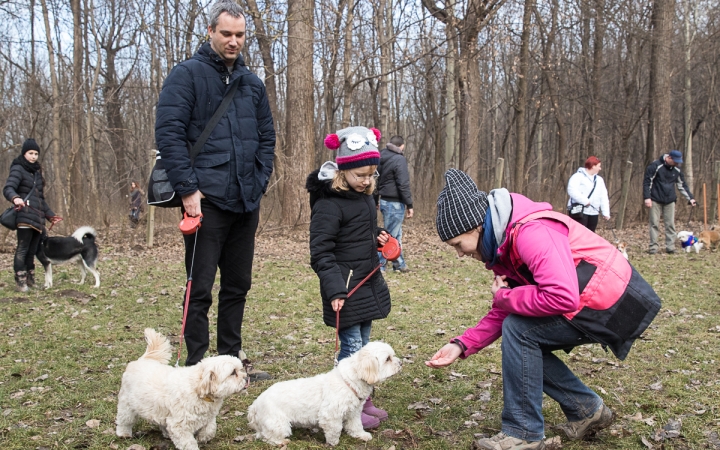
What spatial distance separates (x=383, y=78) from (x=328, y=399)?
57.2 ft

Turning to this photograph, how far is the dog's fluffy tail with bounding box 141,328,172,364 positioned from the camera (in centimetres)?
363

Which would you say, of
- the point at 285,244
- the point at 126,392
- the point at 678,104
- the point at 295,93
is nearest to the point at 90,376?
the point at 126,392

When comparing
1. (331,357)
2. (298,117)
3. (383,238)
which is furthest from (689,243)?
(383,238)

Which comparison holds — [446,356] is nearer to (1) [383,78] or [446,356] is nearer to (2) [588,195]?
(2) [588,195]

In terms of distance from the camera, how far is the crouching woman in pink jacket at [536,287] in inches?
115

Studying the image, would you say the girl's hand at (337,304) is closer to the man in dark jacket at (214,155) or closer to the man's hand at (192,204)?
the man in dark jacket at (214,155)

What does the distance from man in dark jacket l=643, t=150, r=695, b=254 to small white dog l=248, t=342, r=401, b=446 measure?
11.0m

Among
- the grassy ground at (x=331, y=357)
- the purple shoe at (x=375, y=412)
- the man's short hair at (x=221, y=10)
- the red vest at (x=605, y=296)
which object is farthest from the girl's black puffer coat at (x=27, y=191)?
the red vest at (x=605, y=296)

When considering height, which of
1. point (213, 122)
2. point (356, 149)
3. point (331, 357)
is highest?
point (213, 122)

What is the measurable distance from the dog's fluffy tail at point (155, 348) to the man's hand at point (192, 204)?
2.69 ft

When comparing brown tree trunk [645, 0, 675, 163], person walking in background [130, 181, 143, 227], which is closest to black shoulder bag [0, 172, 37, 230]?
person walking in background [130, 181, 143, 227]

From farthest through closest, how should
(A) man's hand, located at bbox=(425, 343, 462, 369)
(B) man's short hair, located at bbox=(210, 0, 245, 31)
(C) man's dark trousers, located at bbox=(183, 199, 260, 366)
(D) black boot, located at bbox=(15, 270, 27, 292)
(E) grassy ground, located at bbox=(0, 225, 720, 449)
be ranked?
1. (D) black boot, located at bbox=(15, 270, 27, 292)
2. (C) man's dark trousers, located at bbox=(183, 199, 260, 366)
3. (B) man's short hair, located at bbox=(210, 0, 245, 31)
4. (E) grassy ground, located at bbox=(0, 225, 720, 449)
5. (A) man's hand, located at bbox=(425, 343, 462, 369)

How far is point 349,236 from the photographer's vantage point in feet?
12.8

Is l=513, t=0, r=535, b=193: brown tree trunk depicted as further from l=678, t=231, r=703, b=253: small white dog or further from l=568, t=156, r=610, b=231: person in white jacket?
l=568, t=156, r=610, b=231: person in white jacket
